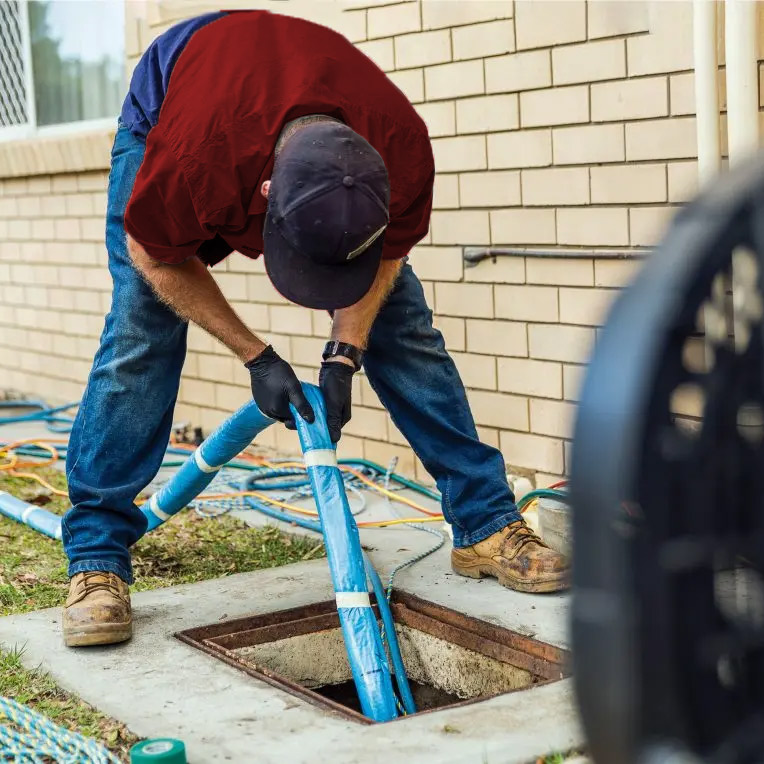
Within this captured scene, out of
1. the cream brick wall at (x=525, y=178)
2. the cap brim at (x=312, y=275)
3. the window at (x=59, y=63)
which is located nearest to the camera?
the cap brim at (x=312, y=275)

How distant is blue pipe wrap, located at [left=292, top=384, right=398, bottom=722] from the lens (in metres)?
2.89

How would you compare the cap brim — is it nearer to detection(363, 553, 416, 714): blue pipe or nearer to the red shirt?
the red shirt

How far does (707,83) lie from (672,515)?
2.78 m

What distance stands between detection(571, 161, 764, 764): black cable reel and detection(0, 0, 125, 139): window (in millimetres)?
6038

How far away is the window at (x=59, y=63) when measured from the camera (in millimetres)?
7086

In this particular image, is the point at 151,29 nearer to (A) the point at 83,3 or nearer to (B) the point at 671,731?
(A) the point at 83,3

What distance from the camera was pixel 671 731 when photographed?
1.26 metres

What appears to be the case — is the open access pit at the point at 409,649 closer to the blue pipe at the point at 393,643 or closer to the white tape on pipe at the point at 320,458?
the blue pipe at the point at 393,643

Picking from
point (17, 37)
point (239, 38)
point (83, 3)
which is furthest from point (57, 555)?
point (17, 37)

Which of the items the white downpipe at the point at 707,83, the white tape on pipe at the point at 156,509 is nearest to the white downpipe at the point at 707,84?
the white downpipe at the point at 707,83

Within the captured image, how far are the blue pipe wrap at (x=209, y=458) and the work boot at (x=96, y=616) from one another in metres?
0.49

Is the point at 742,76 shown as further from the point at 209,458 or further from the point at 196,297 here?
the point at 209,458

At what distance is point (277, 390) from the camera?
3.30 meters

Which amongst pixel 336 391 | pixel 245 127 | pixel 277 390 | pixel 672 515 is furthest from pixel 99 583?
pixel 672 515
